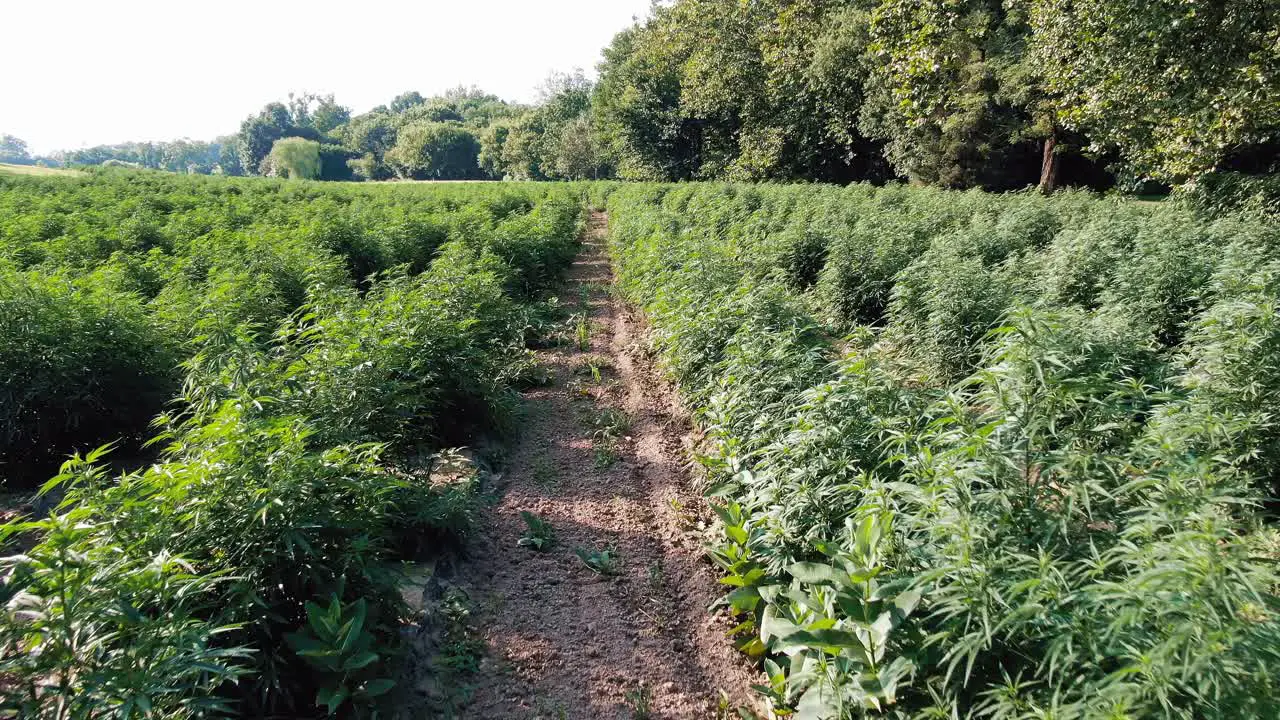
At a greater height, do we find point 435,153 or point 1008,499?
point 1008,499

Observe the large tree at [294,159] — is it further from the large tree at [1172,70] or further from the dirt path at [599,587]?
the dirt path at [599,587]

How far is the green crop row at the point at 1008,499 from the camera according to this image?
1.83 m

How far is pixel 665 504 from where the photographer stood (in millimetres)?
5191

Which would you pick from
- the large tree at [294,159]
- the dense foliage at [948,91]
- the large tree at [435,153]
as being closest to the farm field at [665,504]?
the dense foliage at [948,91]

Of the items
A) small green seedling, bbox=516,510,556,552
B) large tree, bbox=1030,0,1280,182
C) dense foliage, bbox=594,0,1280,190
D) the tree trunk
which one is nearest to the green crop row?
small green seedling, bbox=516,510,556,552

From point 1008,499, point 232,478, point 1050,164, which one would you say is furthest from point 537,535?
point 1050,164

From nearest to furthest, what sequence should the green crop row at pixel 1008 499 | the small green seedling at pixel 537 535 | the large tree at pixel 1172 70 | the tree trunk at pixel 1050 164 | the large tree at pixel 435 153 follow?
the green crop row at pixel 1008 499 < the small green seedling at pixel 537 535 < the large tree at pixel 1172 70 < the tree trunk at pixel 1050 164 < the large tree at pixel 435 153

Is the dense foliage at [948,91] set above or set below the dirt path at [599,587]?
above

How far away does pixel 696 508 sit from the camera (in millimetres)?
5082

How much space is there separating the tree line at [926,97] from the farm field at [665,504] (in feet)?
10.5

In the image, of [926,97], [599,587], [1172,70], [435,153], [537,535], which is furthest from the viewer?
[435,153]

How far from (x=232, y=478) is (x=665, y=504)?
3.32 m

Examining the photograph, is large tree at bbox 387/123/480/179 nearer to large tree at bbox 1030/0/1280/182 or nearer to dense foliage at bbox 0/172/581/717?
dense foliage at bbox 0/172/581/717

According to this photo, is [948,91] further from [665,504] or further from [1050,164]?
[1050,164]
